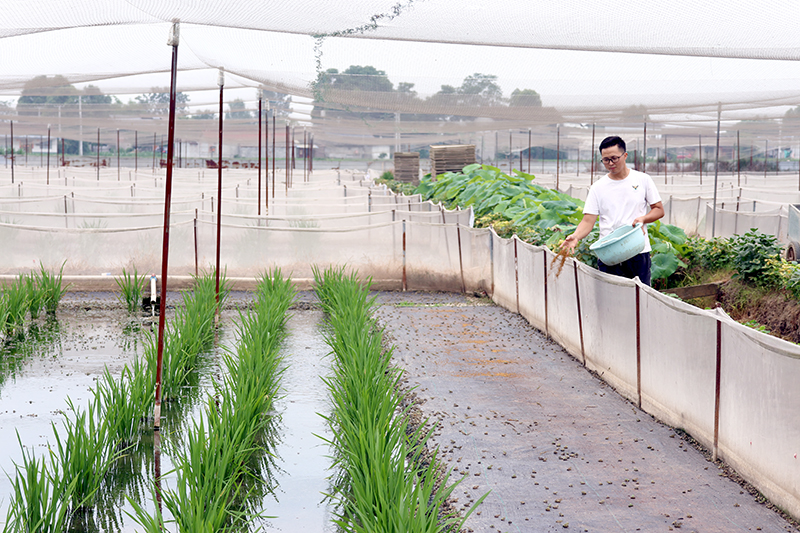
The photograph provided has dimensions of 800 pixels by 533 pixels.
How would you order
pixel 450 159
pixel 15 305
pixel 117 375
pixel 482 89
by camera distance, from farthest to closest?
pixel 450 159
pixel 482 89
pixel 15 305
pixel 117 375

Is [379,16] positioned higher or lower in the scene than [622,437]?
higher

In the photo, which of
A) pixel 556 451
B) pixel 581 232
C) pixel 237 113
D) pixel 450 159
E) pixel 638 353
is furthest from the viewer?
pixel 237 113

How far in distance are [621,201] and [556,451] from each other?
2210mm

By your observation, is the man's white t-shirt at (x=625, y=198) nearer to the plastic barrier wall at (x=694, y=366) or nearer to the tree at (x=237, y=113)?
the plastic barrier wall at (x=694, y=366)

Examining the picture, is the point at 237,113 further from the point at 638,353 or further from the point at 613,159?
the point at 638,353

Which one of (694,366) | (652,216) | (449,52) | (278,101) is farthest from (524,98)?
(278,101)

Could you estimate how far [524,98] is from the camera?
28.5 feet

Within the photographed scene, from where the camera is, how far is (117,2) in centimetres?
549

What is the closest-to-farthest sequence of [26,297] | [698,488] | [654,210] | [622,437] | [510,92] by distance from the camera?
[698,488]
[622,437]
[654,210]
[26,297]
[510,92]

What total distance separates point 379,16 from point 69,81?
6.93 metres

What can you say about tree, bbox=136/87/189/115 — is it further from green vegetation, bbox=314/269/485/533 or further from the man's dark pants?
the man's dark pants

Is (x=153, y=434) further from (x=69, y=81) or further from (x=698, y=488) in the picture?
(x=69, y=81)

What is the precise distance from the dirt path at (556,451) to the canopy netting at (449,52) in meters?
2.64

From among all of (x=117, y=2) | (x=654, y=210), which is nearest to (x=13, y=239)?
(x=117, y=2)
